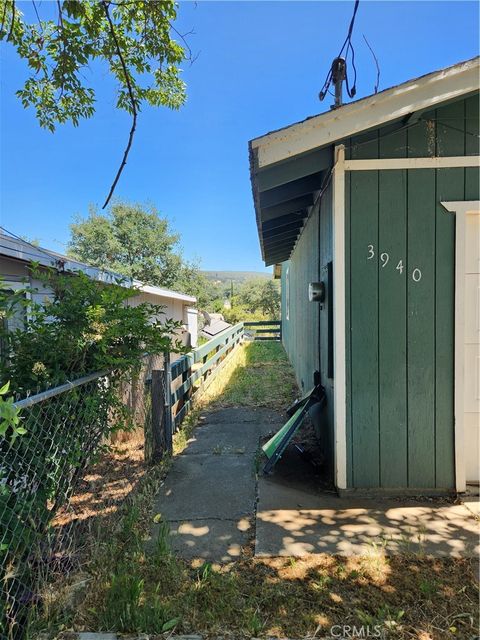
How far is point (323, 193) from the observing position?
12.5 feet

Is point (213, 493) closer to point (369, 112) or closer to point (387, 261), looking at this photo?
point (387, 261)

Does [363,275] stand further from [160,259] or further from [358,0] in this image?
[160,259]

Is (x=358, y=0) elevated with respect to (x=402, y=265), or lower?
elevated

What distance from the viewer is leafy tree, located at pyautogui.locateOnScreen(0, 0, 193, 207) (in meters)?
3.62

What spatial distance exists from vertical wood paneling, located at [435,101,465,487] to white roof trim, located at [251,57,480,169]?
12.7 inches

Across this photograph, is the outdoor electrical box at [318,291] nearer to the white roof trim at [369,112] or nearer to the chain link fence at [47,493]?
the white roof trim at [369,112]

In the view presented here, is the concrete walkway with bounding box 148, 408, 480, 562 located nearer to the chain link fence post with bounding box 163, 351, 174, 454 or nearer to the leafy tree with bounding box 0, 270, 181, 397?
the chain link fence post with bounding box 163, 351, 174, 454

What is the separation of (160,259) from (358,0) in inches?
1007

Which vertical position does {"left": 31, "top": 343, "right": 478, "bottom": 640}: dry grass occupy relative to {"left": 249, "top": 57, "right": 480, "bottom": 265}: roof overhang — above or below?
below

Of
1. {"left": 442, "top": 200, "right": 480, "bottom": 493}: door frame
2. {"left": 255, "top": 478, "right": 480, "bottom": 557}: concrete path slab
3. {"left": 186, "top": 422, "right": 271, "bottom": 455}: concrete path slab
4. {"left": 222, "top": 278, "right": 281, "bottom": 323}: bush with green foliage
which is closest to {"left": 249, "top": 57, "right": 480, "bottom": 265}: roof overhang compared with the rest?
{"left": 442, "top": 200, "right": 480, "bottom": 493}: door frame

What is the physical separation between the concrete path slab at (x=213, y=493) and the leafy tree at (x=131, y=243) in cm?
2297

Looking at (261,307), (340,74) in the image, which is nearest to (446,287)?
(340,74)

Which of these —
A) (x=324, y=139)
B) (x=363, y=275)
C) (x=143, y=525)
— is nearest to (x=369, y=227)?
(x=363, y=275)

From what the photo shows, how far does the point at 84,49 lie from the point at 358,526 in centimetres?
522
